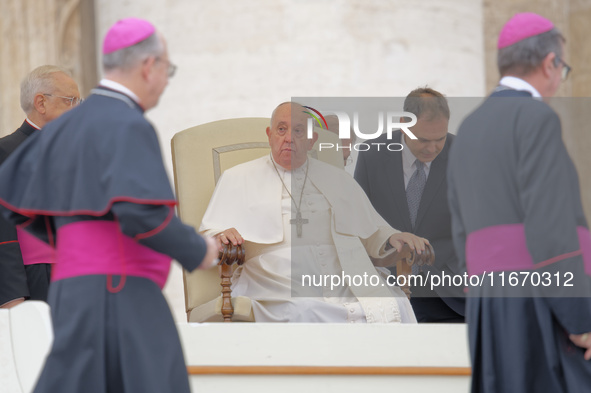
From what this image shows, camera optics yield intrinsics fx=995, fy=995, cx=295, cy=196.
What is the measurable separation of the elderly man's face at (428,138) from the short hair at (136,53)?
2209 mm

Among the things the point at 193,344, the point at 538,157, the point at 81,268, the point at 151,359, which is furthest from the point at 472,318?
the point at 193,344

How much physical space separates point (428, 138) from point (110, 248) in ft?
8.03

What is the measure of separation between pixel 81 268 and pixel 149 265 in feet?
0.58

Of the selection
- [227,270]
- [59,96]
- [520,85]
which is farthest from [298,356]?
[520,85]

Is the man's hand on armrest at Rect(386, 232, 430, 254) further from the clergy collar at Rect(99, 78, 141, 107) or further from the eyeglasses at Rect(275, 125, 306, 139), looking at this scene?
the clergy collar at Rect(99, 78, 141, 107)

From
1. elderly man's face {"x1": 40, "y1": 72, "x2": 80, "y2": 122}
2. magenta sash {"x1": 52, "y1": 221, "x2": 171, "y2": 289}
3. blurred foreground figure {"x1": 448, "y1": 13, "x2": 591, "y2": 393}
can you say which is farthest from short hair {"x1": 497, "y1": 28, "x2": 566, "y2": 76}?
elderly man's face {"x1": 40, "y1": 72, "x2": 80, "y2": 122}

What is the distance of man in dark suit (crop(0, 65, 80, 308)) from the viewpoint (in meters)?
4.05

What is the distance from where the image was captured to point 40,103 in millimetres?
4211

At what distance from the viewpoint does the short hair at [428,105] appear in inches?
184

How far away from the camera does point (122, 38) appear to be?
8.69ft

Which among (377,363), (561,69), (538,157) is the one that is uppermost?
(561,69)

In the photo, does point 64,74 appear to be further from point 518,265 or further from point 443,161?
point 518,265

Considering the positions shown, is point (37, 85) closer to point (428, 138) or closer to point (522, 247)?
point (428, 138)

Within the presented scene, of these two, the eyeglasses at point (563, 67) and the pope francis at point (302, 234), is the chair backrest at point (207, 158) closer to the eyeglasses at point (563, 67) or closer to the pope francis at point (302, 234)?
the pope francis at point (302, 234)
